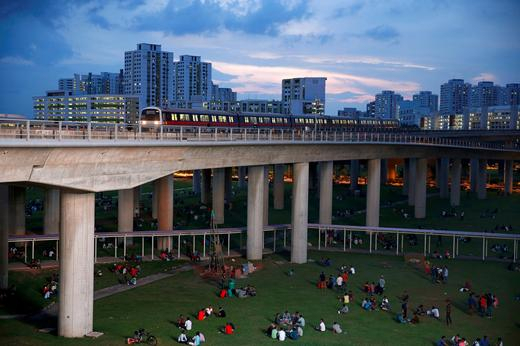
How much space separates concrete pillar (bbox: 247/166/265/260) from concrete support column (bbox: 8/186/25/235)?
2010 cm

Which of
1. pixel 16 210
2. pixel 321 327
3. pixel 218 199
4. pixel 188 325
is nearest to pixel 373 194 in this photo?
pixel 218 199

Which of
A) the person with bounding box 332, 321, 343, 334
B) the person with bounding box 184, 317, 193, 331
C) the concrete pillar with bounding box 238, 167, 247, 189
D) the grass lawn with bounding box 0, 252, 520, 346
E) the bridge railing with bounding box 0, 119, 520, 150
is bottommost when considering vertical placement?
the grass lawn with bounding box 0, 252, 520, 346

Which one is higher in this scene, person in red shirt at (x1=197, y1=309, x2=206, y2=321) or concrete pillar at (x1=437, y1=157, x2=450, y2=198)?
concrete pillar at (x1=437, y1=157, x2=450, y2=198)

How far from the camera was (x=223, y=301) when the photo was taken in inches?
1480

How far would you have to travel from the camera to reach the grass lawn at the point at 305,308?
30.7 m

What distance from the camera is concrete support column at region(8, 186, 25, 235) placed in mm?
52312

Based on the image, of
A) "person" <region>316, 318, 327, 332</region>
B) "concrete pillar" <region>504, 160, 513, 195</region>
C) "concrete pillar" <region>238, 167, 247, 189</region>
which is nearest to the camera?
"person" <region>316, 318, 327, 332</region>

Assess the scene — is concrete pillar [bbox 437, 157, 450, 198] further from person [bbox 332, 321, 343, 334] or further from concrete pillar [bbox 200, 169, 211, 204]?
person [bbox 332, 321, 343, 334]

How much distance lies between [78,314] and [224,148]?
18379 mm

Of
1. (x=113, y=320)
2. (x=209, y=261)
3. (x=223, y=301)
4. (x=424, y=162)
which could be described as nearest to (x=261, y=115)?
(x=424, y=162)

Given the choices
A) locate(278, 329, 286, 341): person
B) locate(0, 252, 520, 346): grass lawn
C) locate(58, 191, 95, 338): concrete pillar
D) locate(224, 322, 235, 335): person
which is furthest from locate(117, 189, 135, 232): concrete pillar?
locate(278, 329, 286, 341): person

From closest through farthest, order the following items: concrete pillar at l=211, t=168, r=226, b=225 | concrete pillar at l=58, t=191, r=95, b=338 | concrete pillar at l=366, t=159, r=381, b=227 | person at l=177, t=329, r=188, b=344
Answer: person at l=177, t=329, r=188, b=344, concrete pillar at l=58, t=191, r=95, b=338, concrete pillar at l=366, t=159, r=381, b=227, concrete pillar at l=211, t=168, r=226, b=225

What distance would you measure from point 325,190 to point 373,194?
7.53 m

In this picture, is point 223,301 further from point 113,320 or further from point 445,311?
point 445,311
